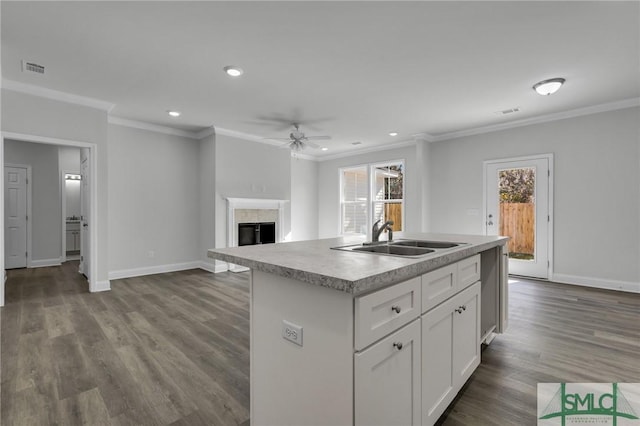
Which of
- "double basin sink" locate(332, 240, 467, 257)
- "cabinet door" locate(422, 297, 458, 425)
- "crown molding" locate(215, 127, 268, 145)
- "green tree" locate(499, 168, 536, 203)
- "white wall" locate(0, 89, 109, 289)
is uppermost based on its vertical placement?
"crown molding" locate(215, 127, 268, 145)

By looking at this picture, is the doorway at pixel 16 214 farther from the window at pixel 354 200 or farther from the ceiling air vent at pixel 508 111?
the ceiling air vent at pixel 508 111

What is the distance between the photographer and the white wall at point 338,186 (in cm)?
629

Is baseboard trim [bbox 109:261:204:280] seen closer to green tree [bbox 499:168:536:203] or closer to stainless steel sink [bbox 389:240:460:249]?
stainless steel sink [bbox 389:240:460:249]

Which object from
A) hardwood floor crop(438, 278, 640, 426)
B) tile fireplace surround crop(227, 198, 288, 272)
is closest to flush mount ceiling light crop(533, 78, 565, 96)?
hardwood floor crop(438, 278, 640, 426)

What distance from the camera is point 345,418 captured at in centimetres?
108

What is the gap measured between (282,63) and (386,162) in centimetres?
433

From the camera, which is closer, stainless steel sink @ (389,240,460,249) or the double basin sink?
the double basin sink

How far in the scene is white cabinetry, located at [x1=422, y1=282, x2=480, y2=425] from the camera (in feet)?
4.79

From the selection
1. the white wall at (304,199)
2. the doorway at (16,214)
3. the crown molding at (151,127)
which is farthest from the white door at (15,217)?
the white wall at (304,199)

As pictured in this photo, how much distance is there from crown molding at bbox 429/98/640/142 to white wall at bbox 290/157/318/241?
3.31 meters

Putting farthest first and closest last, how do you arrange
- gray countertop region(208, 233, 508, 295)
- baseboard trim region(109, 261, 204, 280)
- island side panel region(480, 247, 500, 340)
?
baseboard trim region(109, 261, 204, 280), island side panel region(480, 247, 500, 340), gray countertop region(208, 233, 508, 295)

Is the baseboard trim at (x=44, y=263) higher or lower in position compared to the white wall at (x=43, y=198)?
lower

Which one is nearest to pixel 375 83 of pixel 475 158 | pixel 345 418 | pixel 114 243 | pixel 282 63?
pixel 282 63

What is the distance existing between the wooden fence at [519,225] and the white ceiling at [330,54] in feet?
5.03
